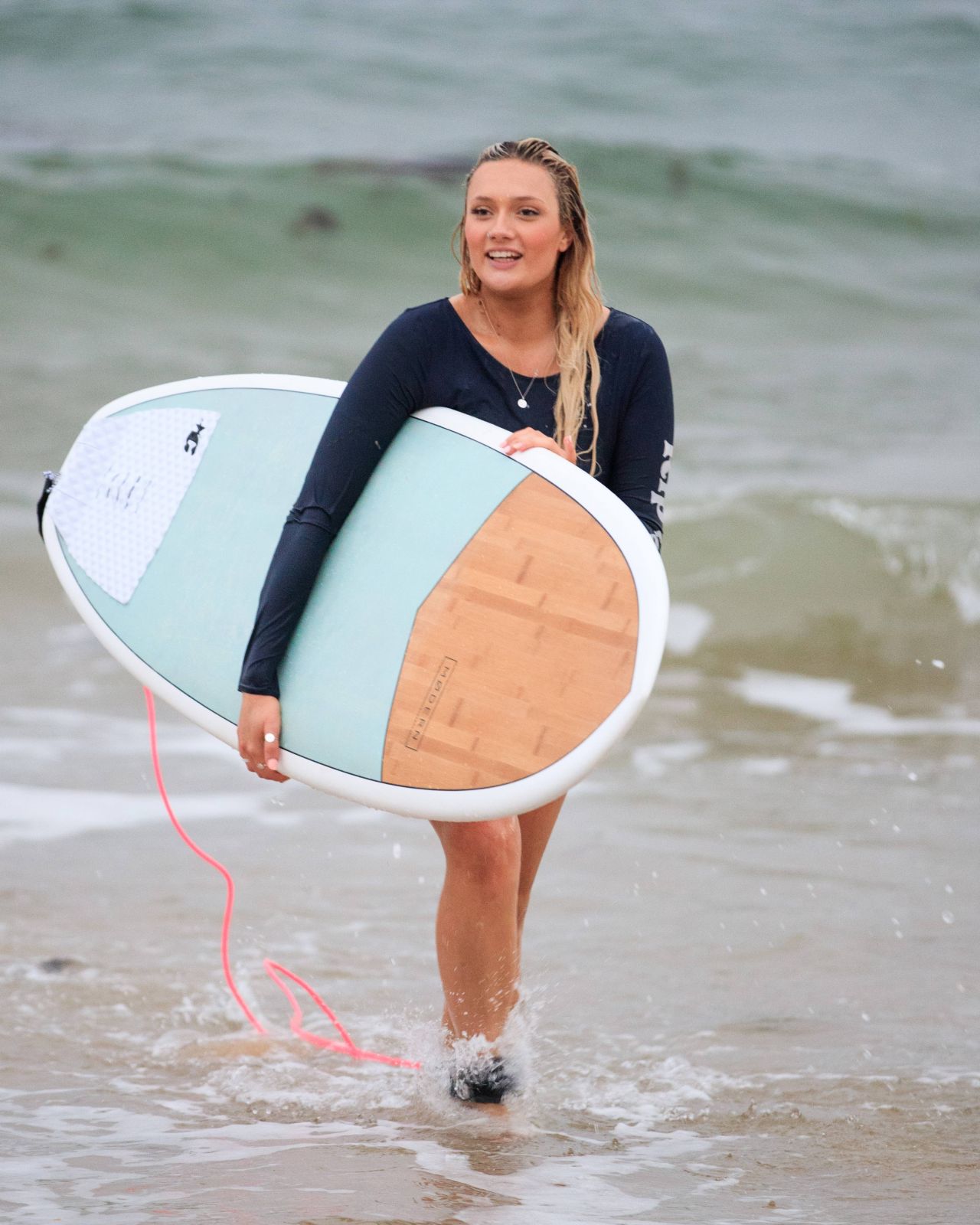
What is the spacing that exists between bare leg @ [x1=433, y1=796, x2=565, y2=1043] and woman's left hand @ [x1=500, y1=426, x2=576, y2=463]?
603mm

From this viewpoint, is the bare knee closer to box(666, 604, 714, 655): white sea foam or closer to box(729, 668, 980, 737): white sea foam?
box(729, 668, 980, 737): white sea foam

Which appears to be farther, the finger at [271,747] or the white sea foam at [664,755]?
the white sea foam at [664,755]

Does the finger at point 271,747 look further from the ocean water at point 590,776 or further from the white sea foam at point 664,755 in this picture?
the white sea foam at point 664,755

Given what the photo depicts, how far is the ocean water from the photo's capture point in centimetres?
247

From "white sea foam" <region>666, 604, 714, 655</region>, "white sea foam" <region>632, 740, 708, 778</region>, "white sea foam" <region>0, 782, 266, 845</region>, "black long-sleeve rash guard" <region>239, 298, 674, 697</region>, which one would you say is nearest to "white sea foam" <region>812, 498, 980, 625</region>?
"white sea foam" <region>666, 604, 714, 655</region>

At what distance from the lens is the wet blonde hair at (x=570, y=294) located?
2494 millimetres

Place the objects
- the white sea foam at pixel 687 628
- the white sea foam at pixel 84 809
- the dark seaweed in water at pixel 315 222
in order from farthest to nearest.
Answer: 1. the dark seaweed in water at pixel 315 222
2. the white sea foam at pixel 687 628
3. the white sea foam at pixel 84 809

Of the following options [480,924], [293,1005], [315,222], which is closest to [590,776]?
[293,1005]

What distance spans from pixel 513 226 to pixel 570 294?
156 millimetres

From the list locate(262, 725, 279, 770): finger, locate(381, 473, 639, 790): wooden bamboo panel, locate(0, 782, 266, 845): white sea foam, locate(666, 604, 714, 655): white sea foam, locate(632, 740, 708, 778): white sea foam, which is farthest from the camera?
locate(666, 604, 714, 655): white sea foam

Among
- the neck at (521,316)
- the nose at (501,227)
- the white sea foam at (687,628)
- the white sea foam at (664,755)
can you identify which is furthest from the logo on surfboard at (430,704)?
the white sea foam at (687,628)

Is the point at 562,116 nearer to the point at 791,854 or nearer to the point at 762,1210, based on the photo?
the point at 791,854

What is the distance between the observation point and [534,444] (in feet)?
8.18

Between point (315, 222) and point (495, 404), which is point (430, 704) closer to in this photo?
point (495, 404)
